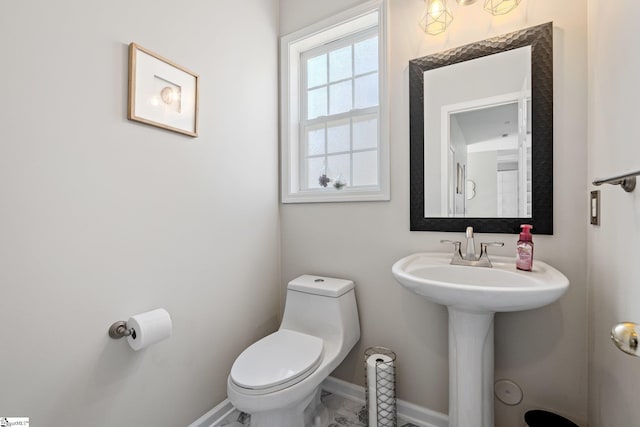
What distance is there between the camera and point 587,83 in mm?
1133

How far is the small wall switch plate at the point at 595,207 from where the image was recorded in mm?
1013

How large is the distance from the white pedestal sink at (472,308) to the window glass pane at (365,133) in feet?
2.66

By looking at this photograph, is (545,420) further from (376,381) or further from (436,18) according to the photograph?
(436,18)

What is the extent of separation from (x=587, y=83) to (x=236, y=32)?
168cm

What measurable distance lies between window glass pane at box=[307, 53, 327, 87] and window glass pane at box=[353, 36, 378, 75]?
233mm

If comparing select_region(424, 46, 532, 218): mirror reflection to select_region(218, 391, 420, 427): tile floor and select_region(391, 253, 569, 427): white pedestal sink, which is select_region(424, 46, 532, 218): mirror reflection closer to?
select_region(391, 253, 569, 427): white pedestal sink

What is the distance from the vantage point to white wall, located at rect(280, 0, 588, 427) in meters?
1.16

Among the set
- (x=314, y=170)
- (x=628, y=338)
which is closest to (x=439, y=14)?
(x=314, y=170)

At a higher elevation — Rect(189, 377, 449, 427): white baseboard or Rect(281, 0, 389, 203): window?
Rect(281, 0, 389, 203): window

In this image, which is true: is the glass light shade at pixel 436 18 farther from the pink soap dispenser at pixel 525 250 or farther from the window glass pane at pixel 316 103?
the pink soap dispenser at pixel 525 250

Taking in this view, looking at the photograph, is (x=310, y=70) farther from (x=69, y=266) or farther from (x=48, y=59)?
(x=69, y=266)

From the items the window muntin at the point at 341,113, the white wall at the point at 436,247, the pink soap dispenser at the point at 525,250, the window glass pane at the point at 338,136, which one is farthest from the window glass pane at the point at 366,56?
the pink soap dispenser at the point at 525,250

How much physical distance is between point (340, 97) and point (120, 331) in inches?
67.0

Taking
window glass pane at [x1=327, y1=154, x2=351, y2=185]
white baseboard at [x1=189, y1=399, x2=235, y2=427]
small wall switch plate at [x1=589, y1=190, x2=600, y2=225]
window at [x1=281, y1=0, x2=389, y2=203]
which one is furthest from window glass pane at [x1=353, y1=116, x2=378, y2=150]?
white baseboard at [x1=189, y1=399, x2=235, y2=427]
